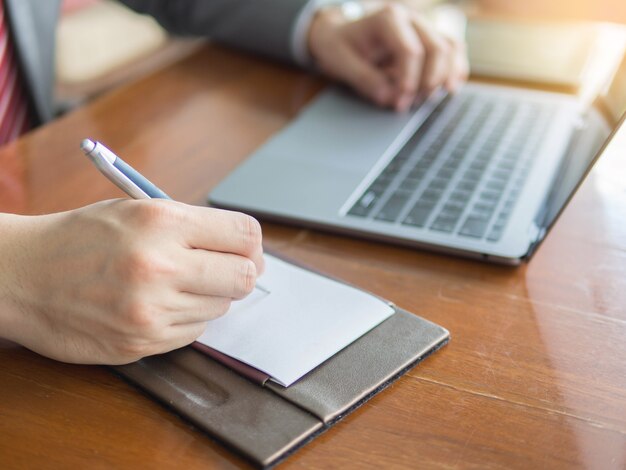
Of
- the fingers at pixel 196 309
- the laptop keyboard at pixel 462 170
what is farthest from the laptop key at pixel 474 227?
the fingers at pixel 196 309

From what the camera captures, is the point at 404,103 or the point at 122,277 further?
the point at 404,103

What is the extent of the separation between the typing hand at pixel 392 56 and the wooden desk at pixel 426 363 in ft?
0.66

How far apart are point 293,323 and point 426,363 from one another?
0.33ft

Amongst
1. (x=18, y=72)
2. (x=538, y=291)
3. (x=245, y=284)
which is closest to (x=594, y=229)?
(x=538, y=291)

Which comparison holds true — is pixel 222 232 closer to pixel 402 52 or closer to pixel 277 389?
pixel 277 389

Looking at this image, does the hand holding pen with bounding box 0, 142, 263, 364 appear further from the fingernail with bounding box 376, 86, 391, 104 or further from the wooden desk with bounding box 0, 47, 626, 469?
the fingernail with bounding box 376, 86, 391, 104

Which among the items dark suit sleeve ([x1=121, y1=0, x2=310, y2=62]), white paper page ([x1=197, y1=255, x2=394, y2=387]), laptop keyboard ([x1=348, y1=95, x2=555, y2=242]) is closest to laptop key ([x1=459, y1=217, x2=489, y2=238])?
laptop keyboard ([x1=348, y1=95, x2=555, y2=242])

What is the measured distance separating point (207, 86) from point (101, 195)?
32cm

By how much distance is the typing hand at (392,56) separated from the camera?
936mm

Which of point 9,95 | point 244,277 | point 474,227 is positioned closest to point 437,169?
point 474,227

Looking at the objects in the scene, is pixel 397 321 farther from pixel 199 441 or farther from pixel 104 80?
pixel 104 80

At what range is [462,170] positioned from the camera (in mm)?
764

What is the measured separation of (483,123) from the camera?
35.1 inches

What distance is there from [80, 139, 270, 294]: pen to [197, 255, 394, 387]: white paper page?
11 centimetres
